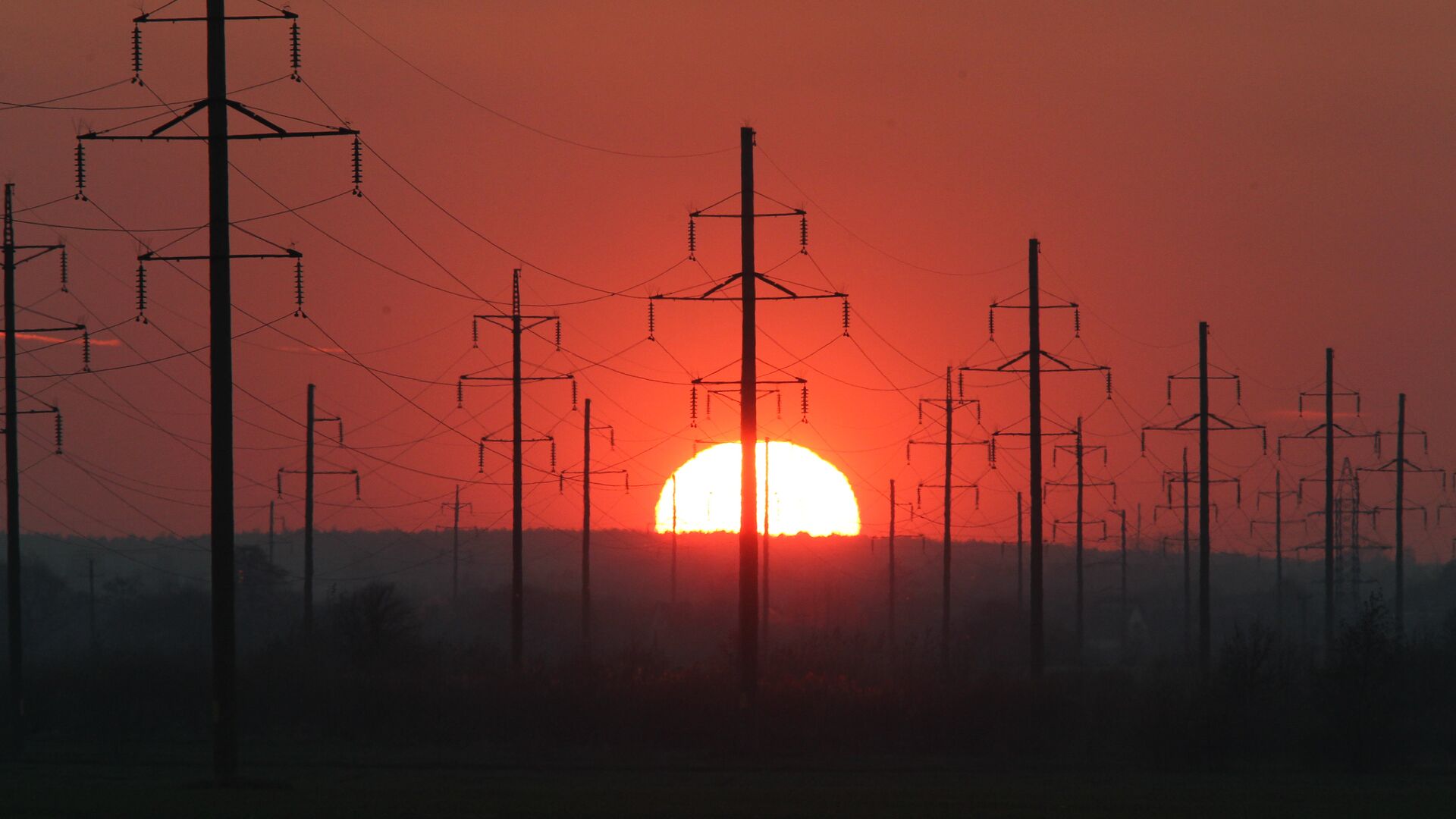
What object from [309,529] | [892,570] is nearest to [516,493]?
[309,529]

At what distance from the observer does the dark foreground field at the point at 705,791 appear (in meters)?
23.2

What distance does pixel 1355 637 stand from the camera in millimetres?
38219

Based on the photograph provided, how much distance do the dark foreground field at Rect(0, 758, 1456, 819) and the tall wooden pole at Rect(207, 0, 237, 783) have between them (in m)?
1.30

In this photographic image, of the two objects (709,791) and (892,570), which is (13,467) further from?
(892,570)

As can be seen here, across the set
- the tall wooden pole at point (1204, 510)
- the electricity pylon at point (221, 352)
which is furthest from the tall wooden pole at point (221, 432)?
the tall wooden pole at point (1204, 510)

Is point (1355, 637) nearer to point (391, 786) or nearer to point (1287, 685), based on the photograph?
point (1287, 685)

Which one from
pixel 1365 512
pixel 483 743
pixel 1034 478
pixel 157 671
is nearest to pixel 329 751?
pixel 483 743

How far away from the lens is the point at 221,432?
24391 millimetres

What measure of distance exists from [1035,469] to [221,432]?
23447 mm

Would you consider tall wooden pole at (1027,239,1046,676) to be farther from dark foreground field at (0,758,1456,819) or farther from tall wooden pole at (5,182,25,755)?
tall wooden pole at (5,182,25,755)

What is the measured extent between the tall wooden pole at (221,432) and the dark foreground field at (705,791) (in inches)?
51.0

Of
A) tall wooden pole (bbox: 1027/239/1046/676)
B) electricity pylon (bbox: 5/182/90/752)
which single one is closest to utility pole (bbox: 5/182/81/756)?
electricity pylon (bbox: 5/182/90/752)

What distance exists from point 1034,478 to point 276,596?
105982 millimetres

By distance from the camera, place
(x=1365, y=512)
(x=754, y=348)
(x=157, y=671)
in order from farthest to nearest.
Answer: (x=1365, y=512) < (x=157, y=671) < (x=754, y=348)
